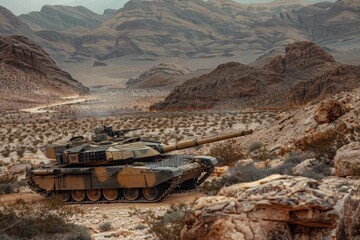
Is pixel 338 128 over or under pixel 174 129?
over

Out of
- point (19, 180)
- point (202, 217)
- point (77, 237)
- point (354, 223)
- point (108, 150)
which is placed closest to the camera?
point (354, 223)

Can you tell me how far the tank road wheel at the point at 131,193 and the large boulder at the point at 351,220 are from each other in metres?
8.76

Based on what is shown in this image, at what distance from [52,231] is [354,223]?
573 cm

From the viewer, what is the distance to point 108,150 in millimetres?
13391

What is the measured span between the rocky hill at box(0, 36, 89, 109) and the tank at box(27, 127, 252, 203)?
196 ft

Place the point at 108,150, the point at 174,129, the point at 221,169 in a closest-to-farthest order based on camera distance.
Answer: the point at 108,150, the point at 221,169, the point at 174,129

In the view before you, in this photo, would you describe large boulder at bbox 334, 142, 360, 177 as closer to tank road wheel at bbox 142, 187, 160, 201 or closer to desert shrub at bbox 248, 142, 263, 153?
tank road wheel at bbox 142, 187, 160, 201

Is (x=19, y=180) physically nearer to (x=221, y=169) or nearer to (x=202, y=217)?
(x=221, y=169)

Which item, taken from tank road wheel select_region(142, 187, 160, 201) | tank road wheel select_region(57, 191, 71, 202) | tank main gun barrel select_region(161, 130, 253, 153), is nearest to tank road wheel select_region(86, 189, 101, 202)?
tank road wheel select_region(57, 191, 71, 202)

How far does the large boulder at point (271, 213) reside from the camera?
5.06m

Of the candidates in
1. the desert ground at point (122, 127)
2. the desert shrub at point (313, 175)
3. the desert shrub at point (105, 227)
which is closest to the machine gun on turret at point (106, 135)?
the desert ground at point (122, 127)

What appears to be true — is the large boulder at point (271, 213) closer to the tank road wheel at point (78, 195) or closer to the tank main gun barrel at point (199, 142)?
the tank road wheel at point (78, 195)

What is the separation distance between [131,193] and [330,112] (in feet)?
22.6

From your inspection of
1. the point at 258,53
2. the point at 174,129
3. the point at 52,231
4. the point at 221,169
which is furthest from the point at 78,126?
the point at 258,53
